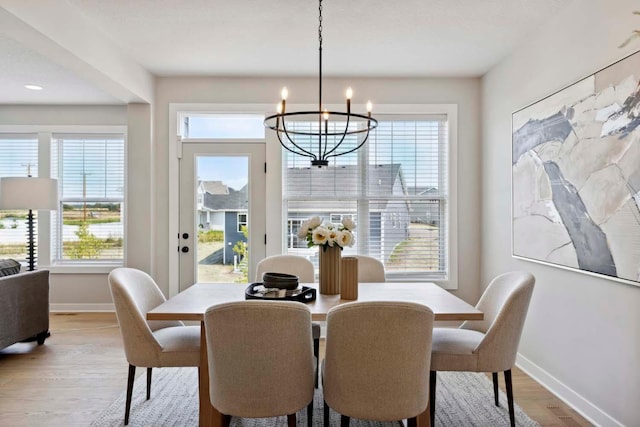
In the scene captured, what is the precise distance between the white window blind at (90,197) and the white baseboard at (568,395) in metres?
4.50

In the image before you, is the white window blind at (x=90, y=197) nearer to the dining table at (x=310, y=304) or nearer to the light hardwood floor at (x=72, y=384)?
the light hardwood floor at (x=72, y=384)

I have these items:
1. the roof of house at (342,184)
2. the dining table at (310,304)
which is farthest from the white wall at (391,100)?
the dining table at (310,304)

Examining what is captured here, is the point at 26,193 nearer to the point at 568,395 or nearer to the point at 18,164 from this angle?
the point at 18,164

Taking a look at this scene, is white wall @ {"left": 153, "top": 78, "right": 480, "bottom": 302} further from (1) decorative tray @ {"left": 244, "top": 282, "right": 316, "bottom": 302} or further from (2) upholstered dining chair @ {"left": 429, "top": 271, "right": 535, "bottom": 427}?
(1) decorative tray @ {"left": 244, "top": 282, "right": 316, "bottom": 302}

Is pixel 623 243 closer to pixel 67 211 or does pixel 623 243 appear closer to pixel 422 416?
pixel 422 416

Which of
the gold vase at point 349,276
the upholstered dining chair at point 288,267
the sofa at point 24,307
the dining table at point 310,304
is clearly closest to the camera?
the dining table at point 310,304

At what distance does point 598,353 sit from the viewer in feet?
7.93

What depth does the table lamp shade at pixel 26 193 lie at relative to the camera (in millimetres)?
3766

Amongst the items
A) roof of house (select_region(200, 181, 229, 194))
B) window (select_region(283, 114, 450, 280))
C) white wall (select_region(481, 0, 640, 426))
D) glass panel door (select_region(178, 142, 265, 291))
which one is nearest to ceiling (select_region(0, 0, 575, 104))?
white wall (select_region(481, 0, 640, 426))

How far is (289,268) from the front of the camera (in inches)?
125

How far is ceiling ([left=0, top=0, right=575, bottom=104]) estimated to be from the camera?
2.67m

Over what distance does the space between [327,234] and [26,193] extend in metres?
3.11

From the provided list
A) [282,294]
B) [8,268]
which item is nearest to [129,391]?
[282,294]

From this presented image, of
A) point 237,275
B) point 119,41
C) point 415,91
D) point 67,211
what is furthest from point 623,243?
point 67,211
